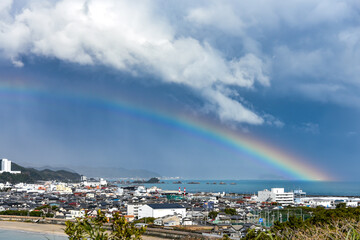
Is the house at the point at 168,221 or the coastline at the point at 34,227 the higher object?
the house at the point at 168,221

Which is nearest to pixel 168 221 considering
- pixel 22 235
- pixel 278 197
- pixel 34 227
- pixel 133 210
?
pixel 133 210

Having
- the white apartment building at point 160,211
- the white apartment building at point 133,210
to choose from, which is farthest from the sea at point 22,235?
the white apartment building at point 133,210

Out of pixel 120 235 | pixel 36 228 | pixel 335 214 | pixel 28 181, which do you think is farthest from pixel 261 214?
pixel 28 181

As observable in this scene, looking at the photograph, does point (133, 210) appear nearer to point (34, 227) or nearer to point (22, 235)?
point (34, 227)

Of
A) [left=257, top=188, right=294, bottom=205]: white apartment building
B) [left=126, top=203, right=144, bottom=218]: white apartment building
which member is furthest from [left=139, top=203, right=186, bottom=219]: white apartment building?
[left=257, top=188, right=294, bottom=205]: white apartment building

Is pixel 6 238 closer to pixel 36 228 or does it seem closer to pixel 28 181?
pixel 36 228

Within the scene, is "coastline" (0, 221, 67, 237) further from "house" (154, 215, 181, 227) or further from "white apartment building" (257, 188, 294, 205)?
"white apartment building" (257, 188, 294, 205)

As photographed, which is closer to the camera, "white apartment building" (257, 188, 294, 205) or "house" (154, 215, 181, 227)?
"house" (154, 215, 181, 227)

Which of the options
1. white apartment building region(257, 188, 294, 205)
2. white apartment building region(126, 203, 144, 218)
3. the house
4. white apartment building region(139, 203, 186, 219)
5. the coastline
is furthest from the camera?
white apartment building region(257, 188, 294, 205)

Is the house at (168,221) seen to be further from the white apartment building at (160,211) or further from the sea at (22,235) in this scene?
the sea at (22,235)
